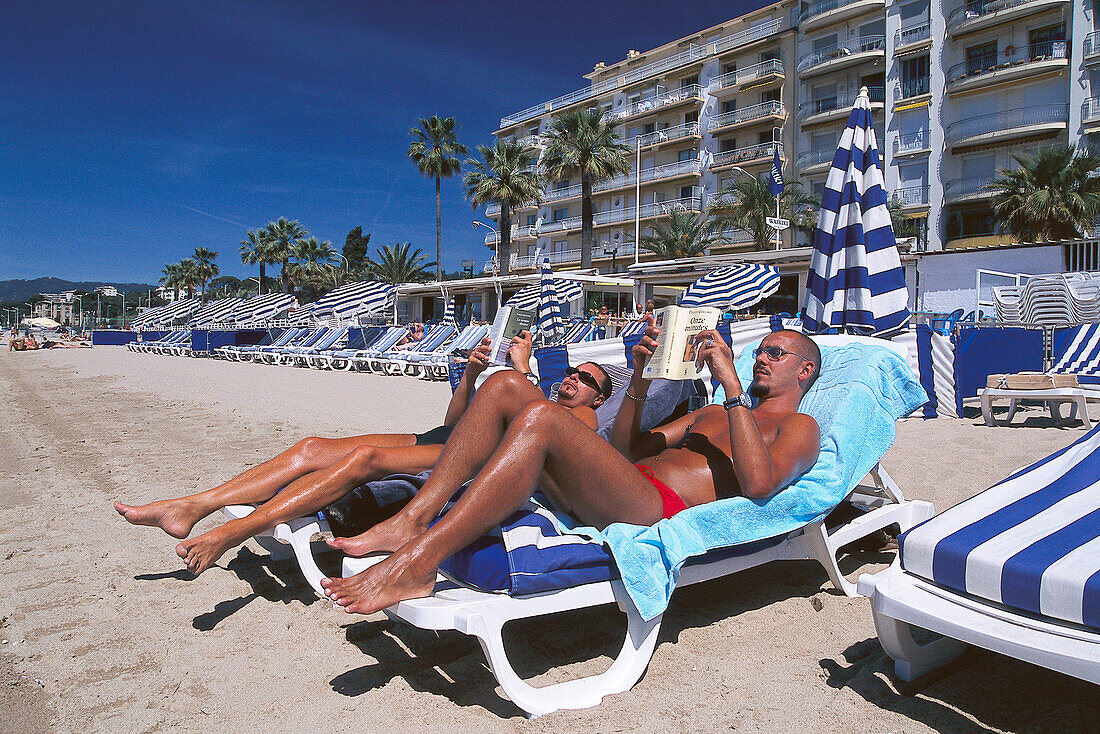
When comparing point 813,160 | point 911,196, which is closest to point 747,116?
point 813,160

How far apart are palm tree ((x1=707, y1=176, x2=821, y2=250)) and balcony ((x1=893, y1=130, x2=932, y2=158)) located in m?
4.08

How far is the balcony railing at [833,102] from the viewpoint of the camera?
3161 cm

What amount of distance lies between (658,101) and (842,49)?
10899 millimetres

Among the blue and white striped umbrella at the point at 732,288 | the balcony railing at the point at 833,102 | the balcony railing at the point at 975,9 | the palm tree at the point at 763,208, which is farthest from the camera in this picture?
the balcony railing at the point at 833,102

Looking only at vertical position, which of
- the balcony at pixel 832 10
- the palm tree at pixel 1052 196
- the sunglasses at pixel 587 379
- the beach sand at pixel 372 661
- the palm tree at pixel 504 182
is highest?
the balcony at pixel 832 10

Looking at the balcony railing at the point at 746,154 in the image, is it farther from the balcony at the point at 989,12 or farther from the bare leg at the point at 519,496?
the bare leg at the point at 519,496

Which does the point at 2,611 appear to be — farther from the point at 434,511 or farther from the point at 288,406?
the point at 288,406

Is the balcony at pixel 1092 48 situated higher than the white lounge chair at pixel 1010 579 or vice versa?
the balcony at pixel 1092 48

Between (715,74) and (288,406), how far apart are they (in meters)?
35.4

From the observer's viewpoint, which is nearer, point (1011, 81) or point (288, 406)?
point (288, 406)

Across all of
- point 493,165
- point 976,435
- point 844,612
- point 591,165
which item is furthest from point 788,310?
point 844,612

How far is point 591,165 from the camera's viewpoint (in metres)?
31.3

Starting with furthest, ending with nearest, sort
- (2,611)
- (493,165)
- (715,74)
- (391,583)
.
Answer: (715,74), (493,165), (2,611), (391,583)

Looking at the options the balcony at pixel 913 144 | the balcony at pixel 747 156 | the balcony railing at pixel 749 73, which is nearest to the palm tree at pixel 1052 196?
the balcony at pixel 913 144
